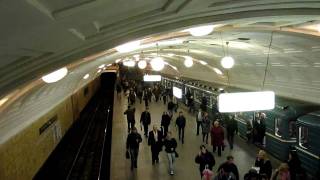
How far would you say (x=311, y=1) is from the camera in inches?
179

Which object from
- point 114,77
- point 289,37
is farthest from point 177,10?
point 114,77

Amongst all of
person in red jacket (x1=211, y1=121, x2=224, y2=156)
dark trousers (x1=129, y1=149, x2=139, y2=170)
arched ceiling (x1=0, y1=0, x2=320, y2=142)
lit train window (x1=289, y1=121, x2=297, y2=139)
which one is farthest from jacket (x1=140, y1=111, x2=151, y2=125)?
arched ceiling (x1=0, y1=0, x2=320, y2=142)

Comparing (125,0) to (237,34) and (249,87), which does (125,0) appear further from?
(249,87)

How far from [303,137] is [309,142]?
363 mm

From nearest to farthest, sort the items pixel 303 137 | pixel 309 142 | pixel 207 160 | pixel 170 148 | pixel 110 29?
pixel 110 29 → pixel 207 160 → pixel 309 142 → pixel 303 137 → pixel 170 148

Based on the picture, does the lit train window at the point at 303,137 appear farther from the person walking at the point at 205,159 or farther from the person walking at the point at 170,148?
the person walking at the point at 170,148

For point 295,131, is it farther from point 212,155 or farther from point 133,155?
point 133,155

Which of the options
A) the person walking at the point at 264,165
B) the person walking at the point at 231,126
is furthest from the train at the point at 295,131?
the person walking at the point at 264,165

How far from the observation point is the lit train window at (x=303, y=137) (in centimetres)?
1059

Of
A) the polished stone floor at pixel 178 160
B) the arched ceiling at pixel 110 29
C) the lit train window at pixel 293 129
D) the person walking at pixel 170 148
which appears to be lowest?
the polished stone floor at pixel 178 160

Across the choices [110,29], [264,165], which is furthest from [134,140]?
Result: [110,29]

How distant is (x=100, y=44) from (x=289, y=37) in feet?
16.3

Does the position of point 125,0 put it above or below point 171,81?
above

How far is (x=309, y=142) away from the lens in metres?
10.4
